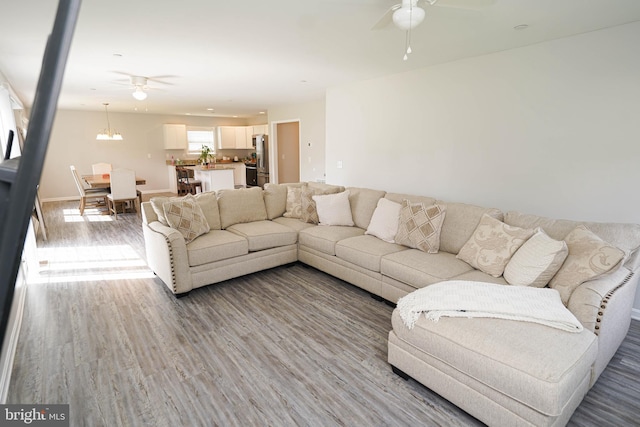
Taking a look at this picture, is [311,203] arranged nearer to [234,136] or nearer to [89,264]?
[89,264]

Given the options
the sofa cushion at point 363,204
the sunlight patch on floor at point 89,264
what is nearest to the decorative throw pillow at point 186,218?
the sunlight patch on floor at point 89,264

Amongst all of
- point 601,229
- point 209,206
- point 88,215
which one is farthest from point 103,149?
point 601,229

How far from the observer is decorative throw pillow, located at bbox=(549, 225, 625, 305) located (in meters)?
2.14

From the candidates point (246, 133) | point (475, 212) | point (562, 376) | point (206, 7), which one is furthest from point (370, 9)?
point (246, 133)

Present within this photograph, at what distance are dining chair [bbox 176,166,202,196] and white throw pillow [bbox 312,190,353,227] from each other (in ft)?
18.5

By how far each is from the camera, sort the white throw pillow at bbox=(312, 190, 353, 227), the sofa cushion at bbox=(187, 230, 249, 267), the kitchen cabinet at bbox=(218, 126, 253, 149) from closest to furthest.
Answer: the sofa cushion at bbox=(187, 230, 249, 267) < the white throw pillow at bbox=(312, 190, 353, 227) < the kitchen cabinet at bbox=(218, 126, 253, 149)

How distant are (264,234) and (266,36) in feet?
6.69

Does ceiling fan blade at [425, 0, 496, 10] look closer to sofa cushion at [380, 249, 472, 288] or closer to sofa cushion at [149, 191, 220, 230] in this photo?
sofa cushion at [380, 249, 472, 288]

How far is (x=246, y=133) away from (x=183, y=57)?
25.1 ft

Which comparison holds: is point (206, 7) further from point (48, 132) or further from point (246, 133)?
point (246, 133)

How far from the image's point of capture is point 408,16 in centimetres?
198

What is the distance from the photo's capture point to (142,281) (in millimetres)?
3826

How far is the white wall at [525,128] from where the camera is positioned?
296 centimetres

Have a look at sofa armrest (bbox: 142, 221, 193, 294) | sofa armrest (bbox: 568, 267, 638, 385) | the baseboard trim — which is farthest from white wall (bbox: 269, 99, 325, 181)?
sofa armrest (bbox: 568, 267, 638, 385)
